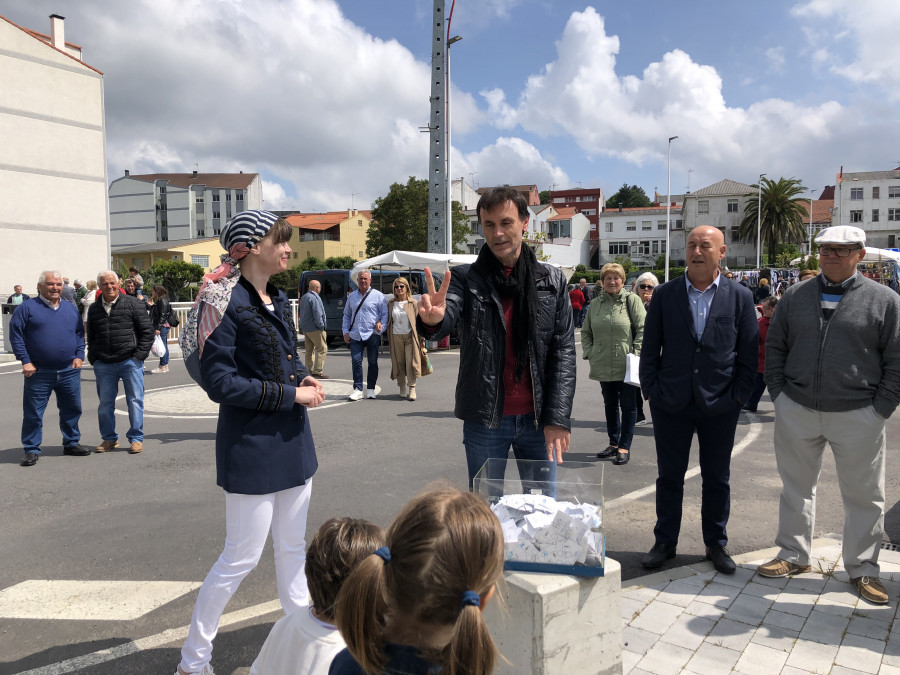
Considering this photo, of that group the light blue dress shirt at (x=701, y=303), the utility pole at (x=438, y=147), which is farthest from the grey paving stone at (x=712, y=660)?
the utility pole at (x=438, y=147)

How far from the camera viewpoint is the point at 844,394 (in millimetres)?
3809

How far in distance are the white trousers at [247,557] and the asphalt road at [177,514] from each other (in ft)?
1.07

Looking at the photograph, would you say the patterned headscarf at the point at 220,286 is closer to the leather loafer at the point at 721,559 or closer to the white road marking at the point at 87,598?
the white road marking at the point at 87,598

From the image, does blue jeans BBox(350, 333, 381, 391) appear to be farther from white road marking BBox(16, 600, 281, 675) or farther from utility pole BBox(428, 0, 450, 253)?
utility pole BBox(428, 0, 450, 253)

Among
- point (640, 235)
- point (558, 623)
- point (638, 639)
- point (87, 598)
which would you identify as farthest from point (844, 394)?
point (640, 235)

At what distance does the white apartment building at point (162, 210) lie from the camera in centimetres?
8675

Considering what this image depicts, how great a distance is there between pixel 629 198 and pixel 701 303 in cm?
14233

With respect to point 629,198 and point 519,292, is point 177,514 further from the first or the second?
point 629,198

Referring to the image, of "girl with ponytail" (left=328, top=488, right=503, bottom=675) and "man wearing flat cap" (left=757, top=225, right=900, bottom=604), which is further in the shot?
"man wearing flat cap" (left=757, top=225, right=900, bottom=604)

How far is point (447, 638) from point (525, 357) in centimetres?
174

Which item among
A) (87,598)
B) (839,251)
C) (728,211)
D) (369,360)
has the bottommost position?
(87,598)

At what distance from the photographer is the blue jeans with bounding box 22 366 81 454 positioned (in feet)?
23.3

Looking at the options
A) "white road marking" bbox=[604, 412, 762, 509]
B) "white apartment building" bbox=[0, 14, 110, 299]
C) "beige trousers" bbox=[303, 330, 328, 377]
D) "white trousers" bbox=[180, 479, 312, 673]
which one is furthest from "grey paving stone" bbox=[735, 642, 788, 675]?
"white apartment building" bbox=[0, 14, 110, 299]

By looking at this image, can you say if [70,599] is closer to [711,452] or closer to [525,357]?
[525,357]
